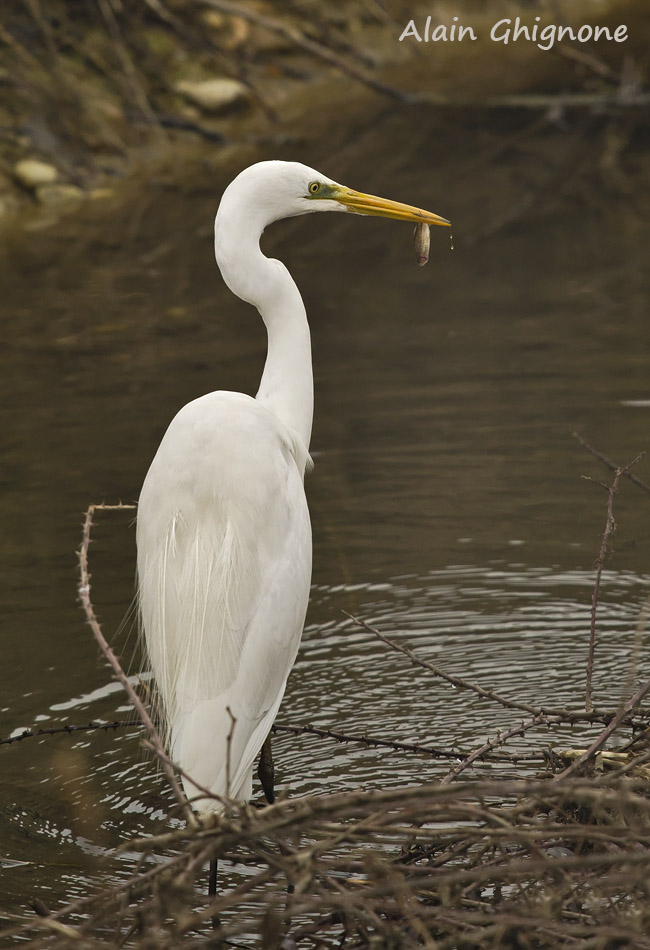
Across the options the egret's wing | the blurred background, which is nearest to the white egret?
the egret's wing

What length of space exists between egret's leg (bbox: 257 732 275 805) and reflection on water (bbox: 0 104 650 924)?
73 millimetres

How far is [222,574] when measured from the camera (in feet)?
9.53

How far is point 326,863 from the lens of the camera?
2.04 metres

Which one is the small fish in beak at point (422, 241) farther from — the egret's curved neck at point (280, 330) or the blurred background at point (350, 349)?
the blurred background at point (350, 349)

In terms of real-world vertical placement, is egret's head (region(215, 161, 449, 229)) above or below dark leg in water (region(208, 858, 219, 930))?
above

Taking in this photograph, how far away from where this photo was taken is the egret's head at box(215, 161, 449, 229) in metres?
3.21

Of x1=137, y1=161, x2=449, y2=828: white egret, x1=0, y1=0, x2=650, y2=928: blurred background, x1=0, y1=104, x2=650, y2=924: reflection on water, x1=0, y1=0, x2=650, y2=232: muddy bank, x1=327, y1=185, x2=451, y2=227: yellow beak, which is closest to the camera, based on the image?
x1=137, y1=161, x2=449, y2=828: white egret

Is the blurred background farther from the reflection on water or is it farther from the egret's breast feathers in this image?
the egret's breast feathers

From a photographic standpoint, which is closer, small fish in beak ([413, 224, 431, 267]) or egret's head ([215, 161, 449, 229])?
egret's head ([215, 161, 449, 229])

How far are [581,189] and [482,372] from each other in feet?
10.9

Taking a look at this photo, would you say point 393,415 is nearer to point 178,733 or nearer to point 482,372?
point 482,372

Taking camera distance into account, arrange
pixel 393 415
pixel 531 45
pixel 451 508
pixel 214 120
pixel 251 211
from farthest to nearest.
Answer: pixel 531 45, pixel 214 120, pixel 393 415, pixel 451 508, pixel 251 211

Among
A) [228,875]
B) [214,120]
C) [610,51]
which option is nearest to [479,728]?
[228,875]

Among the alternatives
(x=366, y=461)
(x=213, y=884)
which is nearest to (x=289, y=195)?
(x=213, y=884)
